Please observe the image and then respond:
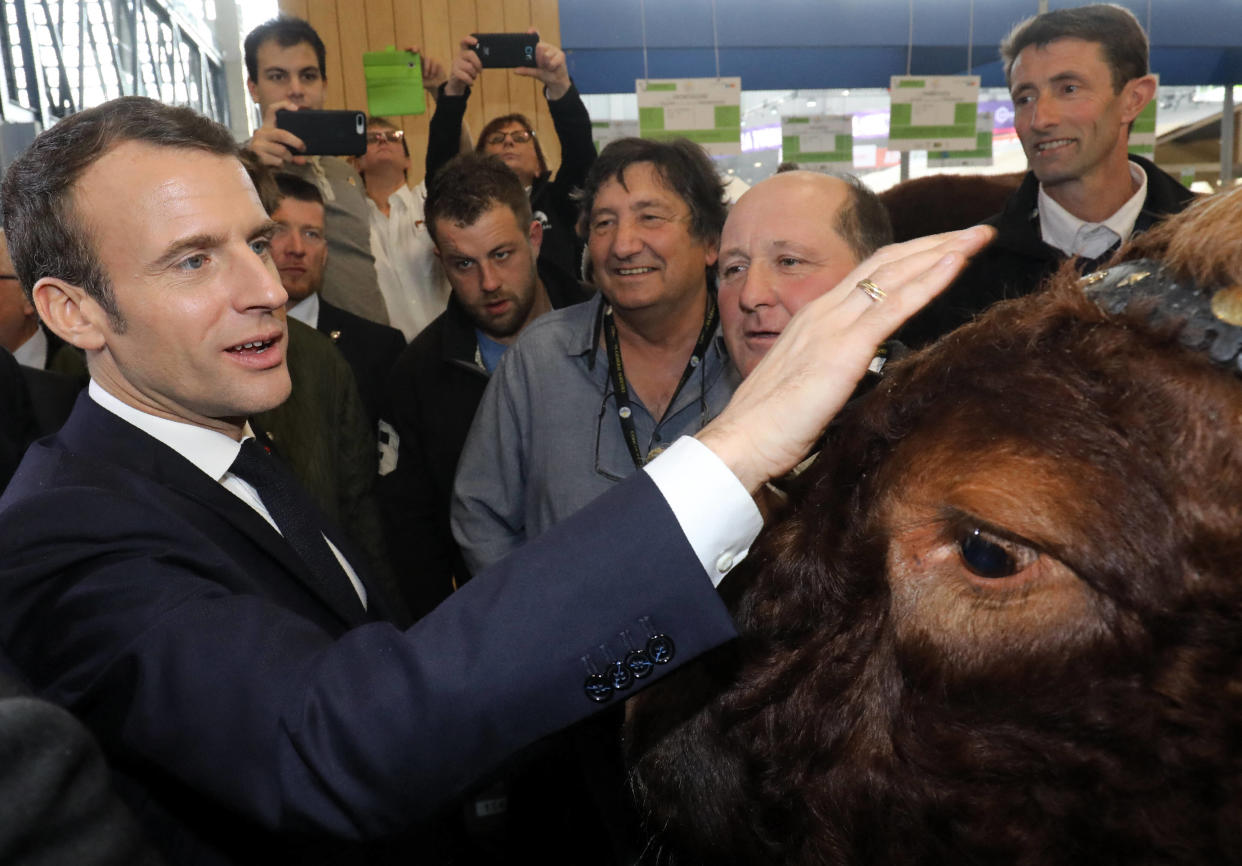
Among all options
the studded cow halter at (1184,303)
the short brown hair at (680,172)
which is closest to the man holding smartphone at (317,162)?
the short brown hair at (680,172)

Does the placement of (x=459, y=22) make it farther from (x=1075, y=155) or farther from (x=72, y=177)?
(x=72, y=177)

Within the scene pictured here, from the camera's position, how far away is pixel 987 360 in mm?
895

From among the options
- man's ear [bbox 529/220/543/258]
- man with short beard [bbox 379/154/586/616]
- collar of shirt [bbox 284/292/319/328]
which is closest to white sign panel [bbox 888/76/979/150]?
man's ear [bbox 529/220/543/258]

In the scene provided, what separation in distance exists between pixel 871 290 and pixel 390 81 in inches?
140

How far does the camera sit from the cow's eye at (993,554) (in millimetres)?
842

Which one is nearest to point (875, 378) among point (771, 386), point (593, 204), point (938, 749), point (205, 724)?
point (771, 386)

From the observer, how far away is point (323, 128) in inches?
143

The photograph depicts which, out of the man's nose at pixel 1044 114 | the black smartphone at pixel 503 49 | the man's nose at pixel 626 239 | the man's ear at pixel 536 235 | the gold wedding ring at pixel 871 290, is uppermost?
the black smartphone at pixel 503 49

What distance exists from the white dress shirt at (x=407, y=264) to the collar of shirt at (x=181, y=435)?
2864 millimetres

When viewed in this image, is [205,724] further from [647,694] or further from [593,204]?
[593,204]

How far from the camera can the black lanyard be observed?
2500mm

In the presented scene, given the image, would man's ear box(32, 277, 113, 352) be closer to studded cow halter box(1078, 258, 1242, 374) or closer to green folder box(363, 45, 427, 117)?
studded cow halter box(1078, 258, 1242, 374)

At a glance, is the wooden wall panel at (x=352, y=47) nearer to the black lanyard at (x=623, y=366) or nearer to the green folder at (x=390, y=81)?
the green folder at (x=390, y=81)

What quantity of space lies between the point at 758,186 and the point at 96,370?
1.40 metres
